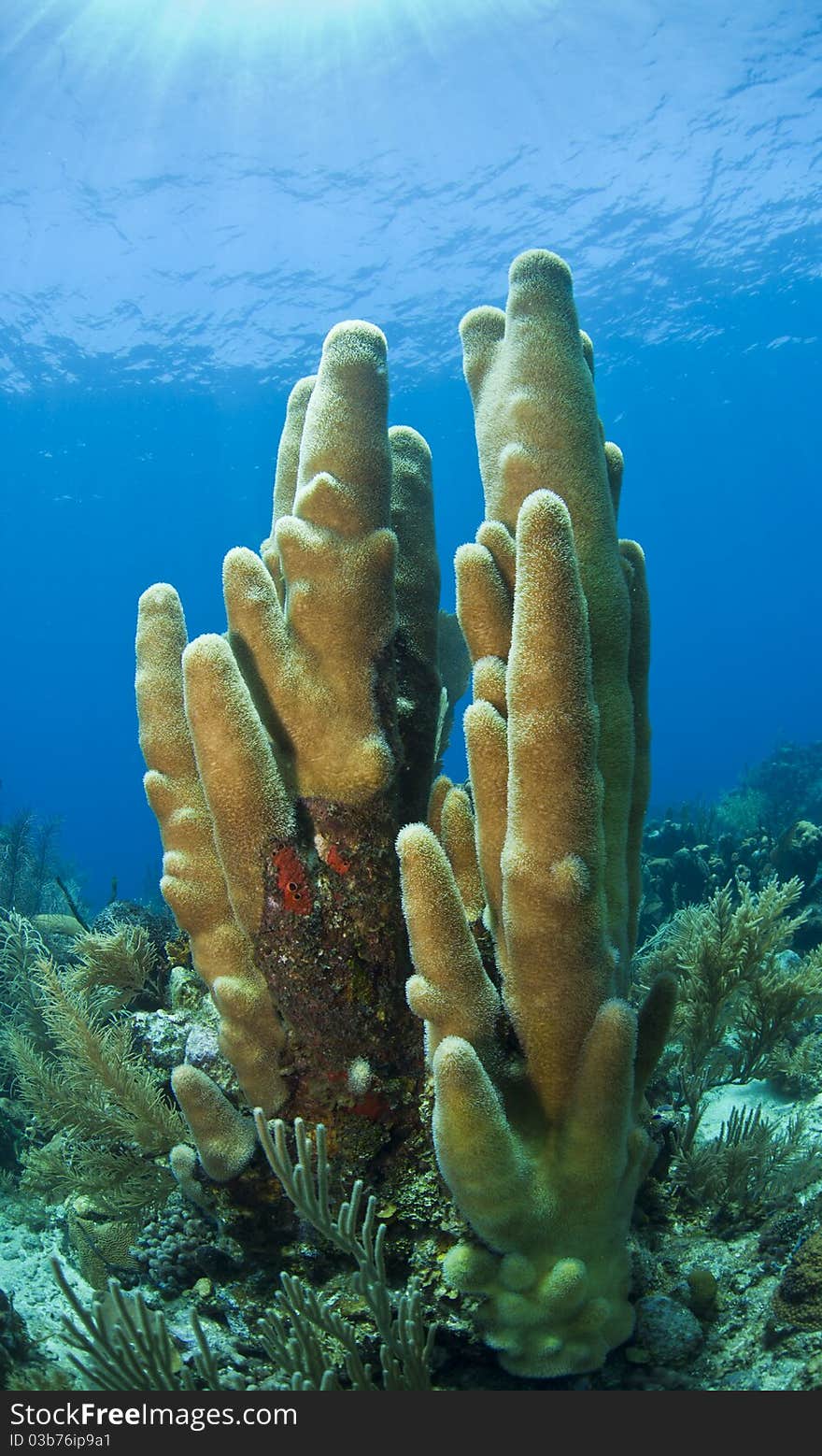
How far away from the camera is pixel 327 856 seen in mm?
2482

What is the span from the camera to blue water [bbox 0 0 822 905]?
19.3 m

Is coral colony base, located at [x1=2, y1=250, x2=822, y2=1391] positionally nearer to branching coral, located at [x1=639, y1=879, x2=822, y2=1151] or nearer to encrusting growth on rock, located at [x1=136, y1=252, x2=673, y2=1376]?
encrusting growth on rock, located at [x1=136, y1=252, x2=673, y2=1376]

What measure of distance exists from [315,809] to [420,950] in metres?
0.60

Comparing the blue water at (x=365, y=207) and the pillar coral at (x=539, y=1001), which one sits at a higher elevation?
the blue water at (x=365, y=207)

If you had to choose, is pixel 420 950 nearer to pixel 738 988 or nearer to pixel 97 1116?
pixel 97 1116

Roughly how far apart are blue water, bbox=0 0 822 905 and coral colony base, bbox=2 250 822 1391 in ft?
39.5

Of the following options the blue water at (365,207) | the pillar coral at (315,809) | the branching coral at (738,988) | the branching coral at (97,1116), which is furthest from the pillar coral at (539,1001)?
the blue water at (365,207)

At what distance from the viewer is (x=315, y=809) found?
8.21ft

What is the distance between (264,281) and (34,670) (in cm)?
6626

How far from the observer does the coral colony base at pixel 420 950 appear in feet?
6.86

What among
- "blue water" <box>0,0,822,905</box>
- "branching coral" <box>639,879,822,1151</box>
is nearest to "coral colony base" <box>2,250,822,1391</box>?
"branching coral" <box>639,879,822,1151</box>

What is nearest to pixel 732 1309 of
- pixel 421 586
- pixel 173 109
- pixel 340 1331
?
pixel 340 1331

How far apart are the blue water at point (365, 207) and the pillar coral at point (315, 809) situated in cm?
1219

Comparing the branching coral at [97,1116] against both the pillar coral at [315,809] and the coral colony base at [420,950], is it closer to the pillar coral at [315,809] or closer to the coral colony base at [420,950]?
the coral colony base at [420,950]
